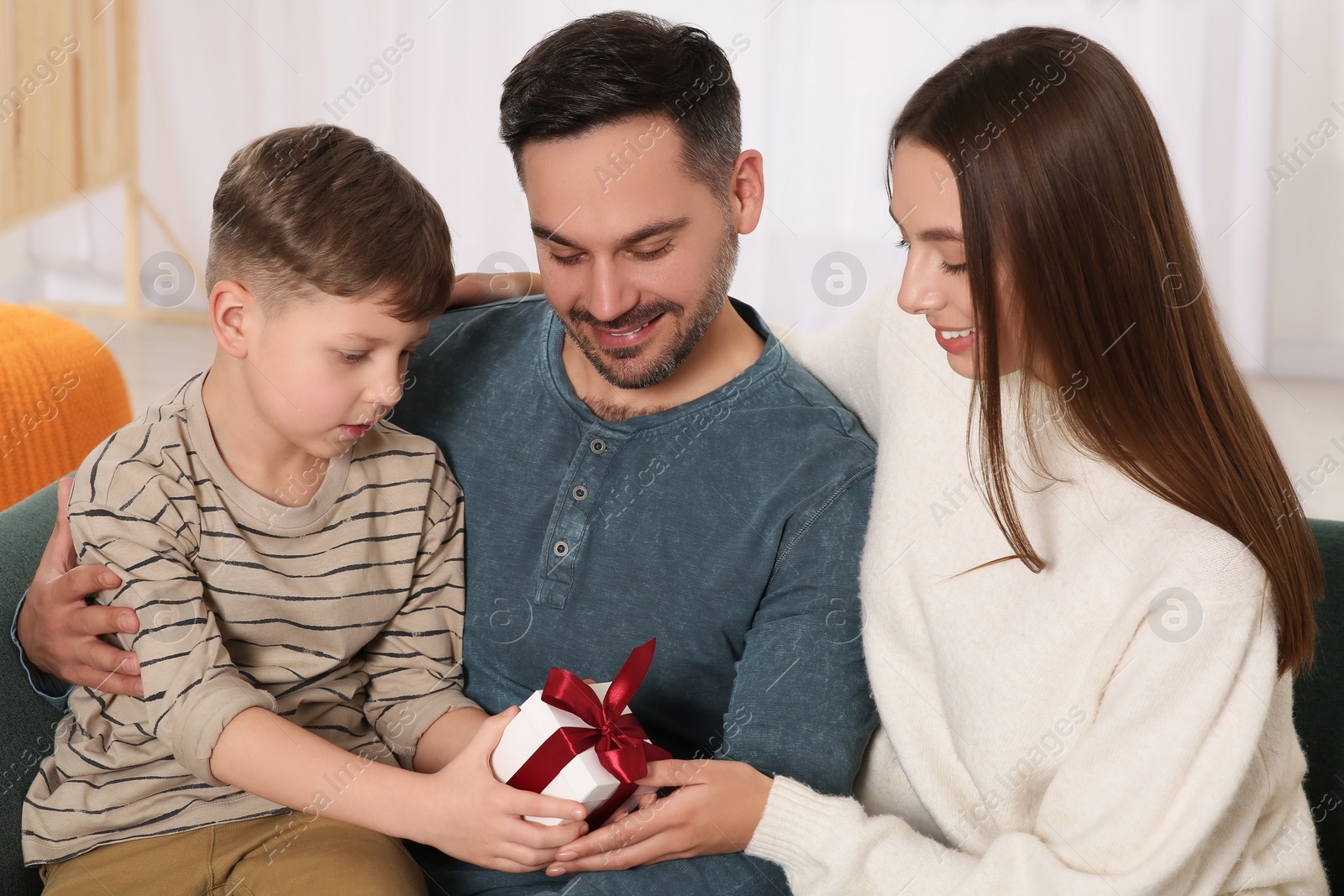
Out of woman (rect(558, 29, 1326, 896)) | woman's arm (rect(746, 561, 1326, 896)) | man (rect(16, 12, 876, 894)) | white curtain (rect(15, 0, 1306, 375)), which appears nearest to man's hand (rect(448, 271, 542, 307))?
man (rect(16, 12, 876, 894))

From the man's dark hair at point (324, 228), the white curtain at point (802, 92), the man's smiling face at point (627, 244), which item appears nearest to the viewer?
the man's dark hair at point (324, 228)

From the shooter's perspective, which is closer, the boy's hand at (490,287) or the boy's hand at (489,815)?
the boy's hand at (489,815)

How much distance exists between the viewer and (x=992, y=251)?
1142 millimetres

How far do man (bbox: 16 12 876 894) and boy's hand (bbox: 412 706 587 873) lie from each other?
20 centimetres

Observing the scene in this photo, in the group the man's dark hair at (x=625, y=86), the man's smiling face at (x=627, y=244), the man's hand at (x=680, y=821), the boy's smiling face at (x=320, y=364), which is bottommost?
the man's hand at (x=680, y=821)

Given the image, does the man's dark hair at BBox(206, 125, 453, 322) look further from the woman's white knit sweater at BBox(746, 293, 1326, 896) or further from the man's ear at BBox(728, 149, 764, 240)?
the woman's white knit sweater at BBox(746, 293, 1326, 896)

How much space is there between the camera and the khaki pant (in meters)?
1.24

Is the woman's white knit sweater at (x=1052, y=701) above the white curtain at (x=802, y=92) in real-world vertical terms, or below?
below

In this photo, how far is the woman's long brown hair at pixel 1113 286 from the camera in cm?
112

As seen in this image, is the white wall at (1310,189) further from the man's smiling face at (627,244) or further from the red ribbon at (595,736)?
the red ribbon at (595,736)

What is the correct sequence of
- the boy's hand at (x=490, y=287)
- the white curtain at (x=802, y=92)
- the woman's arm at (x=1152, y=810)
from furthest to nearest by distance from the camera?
the white curtain at (x=802, y=92) < the boy's hand at (x=490, y=287) < the woman's arm at (x=1152, y=810)

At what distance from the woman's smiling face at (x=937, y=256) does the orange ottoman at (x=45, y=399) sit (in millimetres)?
1371

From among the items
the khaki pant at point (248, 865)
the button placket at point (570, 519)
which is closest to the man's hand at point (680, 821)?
the khaki pant at point (248, 865)

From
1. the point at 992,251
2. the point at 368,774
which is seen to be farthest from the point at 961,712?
the point at 368,774
